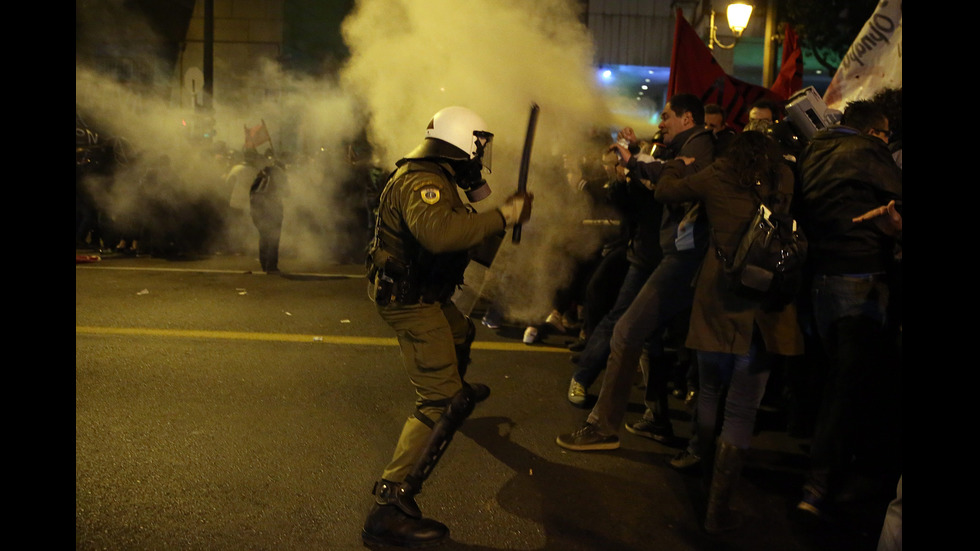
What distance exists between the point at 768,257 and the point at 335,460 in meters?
2.33

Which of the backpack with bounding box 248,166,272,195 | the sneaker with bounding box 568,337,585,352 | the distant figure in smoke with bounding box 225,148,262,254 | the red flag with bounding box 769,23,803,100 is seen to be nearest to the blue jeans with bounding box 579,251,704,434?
the sneaker with bounding box 568,337,585,352

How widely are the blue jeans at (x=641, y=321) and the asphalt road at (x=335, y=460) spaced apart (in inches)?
9.7

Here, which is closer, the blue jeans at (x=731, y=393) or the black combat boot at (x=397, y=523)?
the black combat boot at (x=397, y=523)

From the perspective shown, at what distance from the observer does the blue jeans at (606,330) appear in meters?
4.85

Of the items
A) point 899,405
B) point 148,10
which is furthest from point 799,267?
point 148,10

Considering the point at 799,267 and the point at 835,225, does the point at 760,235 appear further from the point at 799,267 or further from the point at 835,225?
the point at 835,225

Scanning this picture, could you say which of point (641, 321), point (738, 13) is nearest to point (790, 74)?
point (738, 13)

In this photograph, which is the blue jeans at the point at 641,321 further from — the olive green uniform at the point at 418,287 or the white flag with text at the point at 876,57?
the white flag with text at the point at 876,57

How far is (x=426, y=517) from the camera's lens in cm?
342

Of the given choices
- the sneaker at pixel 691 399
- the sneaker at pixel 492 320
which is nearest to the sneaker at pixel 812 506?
the sneaker at pixel 691 399

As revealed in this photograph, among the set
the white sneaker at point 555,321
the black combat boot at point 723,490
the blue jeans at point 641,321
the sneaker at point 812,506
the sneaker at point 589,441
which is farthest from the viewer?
the white sneaker at point 555,321

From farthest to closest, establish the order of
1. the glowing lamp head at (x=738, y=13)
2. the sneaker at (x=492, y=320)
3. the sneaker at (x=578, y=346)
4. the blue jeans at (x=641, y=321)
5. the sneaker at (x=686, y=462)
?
the glowing lamp head at (x=738, y=13)
the sneaker at (x=492, y=320)
the sneaker at (x=578, y=346)
the blue jeans at (x=641, y=321)
the sneaker at (x=686, y=462)

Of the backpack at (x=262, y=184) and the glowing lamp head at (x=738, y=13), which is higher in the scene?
the glowing lamp head at (x=738, y=13)

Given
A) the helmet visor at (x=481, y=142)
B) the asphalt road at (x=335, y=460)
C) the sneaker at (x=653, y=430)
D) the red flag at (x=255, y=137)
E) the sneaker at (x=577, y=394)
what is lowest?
the asphalt road at (x=335, y=460)
